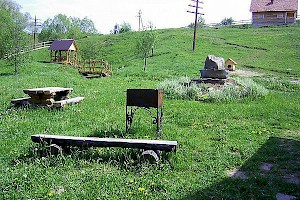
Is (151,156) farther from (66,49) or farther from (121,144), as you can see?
(66,49)

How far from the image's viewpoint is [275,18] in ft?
187

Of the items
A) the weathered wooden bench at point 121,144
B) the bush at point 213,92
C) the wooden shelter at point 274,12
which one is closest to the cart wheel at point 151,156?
the weathered wooden bench at point 121,144

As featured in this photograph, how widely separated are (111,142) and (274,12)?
59.0 meters

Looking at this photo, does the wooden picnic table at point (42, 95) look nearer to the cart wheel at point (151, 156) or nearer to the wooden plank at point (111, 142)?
the wooden plank at point (111, 142)

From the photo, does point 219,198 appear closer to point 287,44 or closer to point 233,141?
point 233,141

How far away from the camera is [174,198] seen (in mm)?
4316

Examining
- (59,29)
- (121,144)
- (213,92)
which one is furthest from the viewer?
(59,29)

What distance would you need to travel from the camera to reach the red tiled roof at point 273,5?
56.2 metres

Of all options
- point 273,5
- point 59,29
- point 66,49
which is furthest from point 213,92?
point 59,29

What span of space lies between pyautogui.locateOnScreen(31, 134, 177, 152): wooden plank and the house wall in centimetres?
5684

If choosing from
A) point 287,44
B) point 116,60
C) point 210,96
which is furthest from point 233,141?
point 287,44

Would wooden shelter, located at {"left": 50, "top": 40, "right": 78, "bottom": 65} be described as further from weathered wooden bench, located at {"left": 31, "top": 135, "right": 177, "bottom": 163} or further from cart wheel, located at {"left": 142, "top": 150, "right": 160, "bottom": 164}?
cart wheel, located at {"left": 142, "top": 150, "right": 160, "bottom": 164}

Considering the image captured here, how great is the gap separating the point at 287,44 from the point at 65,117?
33.8 m

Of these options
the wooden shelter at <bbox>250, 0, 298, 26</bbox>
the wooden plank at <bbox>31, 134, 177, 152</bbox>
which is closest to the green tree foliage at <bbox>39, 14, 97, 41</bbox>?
the wooden shelter at <bbox>250, 0, 298, 26</bbox>
